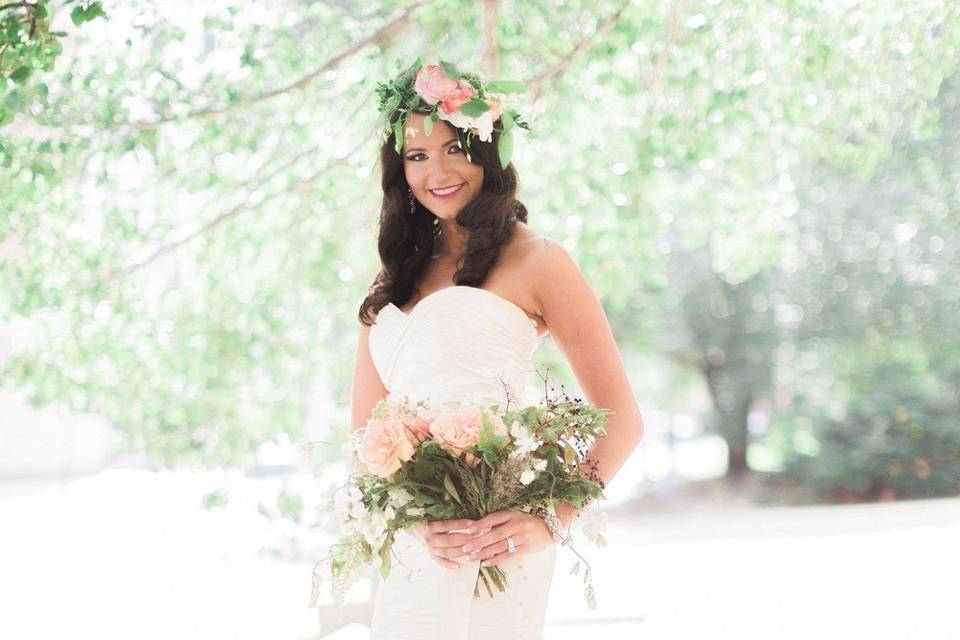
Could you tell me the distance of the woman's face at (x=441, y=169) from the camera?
97.0 inches

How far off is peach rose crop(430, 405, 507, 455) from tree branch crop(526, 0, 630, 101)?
114 inches

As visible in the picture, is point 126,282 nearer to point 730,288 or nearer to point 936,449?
point 730,288

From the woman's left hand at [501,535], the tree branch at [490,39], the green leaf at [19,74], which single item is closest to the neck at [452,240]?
the woman's left hand at [501,535]

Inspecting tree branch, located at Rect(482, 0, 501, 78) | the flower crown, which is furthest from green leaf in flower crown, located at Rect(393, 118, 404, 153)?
tree branch, located at Rect(482, 0, 501, 78)

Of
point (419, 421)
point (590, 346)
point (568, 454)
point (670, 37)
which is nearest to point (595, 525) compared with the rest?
point (568, 454)

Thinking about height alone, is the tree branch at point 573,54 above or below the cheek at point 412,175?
above

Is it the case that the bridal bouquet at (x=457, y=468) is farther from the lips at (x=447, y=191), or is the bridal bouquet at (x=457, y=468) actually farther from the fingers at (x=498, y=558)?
the lips at (x=447, y=191)

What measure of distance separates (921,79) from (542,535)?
3.55 meters

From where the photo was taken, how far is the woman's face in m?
2.46

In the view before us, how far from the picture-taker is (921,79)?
4707 millimetres

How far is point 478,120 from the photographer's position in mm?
2375

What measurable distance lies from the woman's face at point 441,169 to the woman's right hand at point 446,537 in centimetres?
82

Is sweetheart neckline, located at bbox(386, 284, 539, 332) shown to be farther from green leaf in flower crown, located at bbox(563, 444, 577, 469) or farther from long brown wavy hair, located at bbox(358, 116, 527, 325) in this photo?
green leaf in flower crown, located at bbox(563, 444, 577, 469)

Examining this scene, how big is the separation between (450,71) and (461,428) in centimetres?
95
